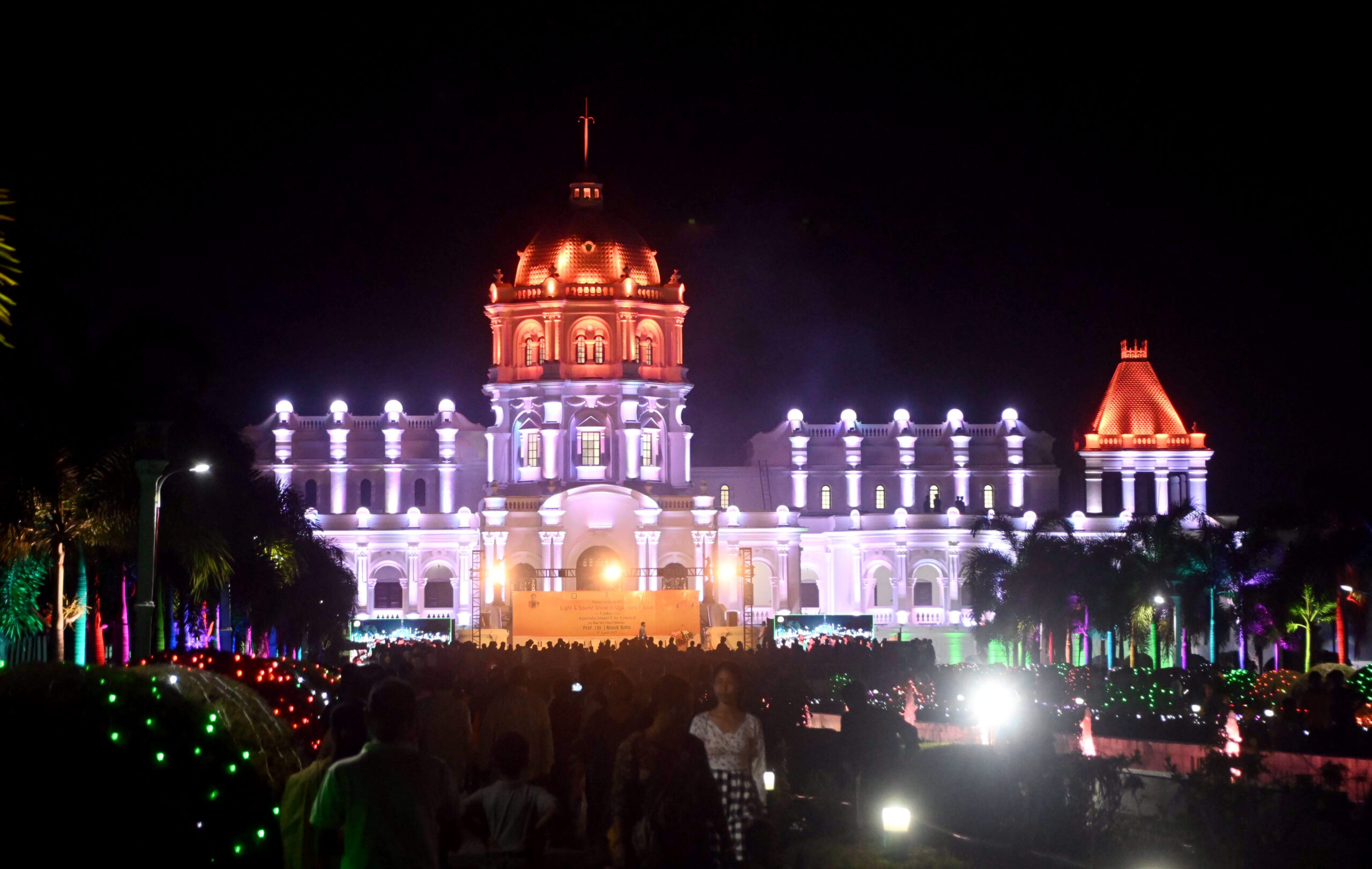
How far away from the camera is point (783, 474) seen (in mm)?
89000

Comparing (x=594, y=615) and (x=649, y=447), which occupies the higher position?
(x=649, y=447)

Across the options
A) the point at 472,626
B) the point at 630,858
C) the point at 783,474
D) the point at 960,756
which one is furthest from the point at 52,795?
the point at 783,474

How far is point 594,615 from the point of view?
65125mm

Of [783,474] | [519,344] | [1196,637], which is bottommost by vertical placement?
[1196,637]

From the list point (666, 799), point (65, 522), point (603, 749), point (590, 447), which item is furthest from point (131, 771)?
point (590, 447)

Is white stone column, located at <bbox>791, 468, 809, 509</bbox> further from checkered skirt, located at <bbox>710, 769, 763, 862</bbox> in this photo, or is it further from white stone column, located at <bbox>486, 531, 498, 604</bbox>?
checkered skirt, located at <bbox>710, 769, 763, 862</bbox>

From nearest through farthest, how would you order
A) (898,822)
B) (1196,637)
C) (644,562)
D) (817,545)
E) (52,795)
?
(52,795) → (898,822) → (1196,637) → (644,562) → (817,545)

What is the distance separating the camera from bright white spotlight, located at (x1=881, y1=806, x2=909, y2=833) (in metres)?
19.6

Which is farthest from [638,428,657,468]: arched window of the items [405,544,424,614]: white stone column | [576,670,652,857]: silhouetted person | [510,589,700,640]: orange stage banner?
[576,670,652,857]: silhouetted person

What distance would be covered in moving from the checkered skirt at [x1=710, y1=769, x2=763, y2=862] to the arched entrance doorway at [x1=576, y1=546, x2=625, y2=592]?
60.5 metres

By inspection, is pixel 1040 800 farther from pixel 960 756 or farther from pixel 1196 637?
pixel 1196 637

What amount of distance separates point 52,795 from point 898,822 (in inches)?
352

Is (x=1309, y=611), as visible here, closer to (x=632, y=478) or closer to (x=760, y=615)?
(x=760, y=615)

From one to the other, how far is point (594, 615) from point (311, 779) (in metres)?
52.0
